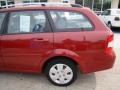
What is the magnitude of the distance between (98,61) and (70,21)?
38.0 inches

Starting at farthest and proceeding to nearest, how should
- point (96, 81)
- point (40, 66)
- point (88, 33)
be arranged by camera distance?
point (96, 81), point (40, 66), point (88, 33)

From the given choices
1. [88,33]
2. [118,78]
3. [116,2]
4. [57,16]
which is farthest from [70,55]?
[116,2]

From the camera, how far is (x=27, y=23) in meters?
4.01

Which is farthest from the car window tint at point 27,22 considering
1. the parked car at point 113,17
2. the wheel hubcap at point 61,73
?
the parked car at point 113,17

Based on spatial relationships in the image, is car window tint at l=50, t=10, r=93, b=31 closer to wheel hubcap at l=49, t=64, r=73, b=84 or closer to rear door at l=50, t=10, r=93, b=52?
rear door at l=50, t=10, r=93, b=52

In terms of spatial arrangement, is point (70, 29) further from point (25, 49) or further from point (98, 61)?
point (25, 49)

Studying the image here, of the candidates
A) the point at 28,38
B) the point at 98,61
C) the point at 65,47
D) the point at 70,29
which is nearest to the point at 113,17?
the point at 98,61

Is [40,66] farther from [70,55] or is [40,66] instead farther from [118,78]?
[118,78]

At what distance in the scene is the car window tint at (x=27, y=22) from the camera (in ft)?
13.0

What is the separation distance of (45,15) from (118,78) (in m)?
2.22

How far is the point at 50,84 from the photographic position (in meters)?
4.29

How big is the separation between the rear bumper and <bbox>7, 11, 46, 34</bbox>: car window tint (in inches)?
42.5

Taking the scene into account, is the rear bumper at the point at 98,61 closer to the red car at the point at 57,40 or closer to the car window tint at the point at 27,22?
the red car at the point at 57,40

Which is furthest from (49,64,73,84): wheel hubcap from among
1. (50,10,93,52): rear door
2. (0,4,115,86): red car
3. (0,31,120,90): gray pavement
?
(50,10,93,52): rear door
